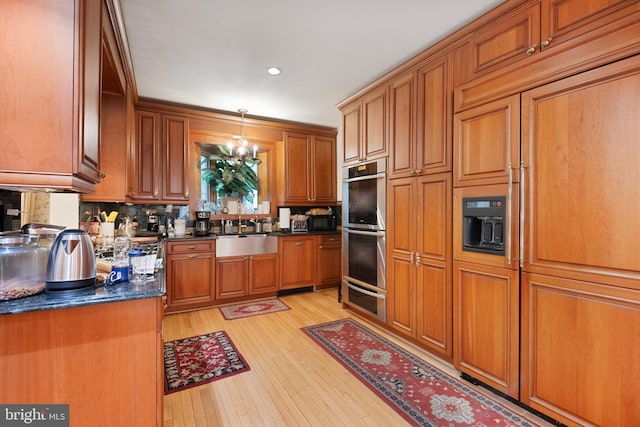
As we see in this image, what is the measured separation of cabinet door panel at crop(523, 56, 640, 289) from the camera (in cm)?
140

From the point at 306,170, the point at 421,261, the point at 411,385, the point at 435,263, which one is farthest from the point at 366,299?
the point at 306,170

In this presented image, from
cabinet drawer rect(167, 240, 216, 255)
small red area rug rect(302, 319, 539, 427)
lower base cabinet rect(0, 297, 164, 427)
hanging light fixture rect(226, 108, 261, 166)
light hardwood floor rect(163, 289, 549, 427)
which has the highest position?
hanging light fixture rect(226, 108, 261, 166)

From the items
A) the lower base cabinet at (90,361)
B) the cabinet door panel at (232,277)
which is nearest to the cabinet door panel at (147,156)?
the cabinet door panel at (232,277)

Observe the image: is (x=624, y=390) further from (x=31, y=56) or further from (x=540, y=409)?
(x=31, y=56)

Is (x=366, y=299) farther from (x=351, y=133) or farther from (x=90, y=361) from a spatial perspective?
(x=90, y=361)

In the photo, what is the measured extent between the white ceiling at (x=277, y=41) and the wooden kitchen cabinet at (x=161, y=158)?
0.33 metres

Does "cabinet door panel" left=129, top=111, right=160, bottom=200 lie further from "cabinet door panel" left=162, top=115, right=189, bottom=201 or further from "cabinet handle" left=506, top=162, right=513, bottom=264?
"cabinet handle" left=506, top=162, right=513, bottom=264

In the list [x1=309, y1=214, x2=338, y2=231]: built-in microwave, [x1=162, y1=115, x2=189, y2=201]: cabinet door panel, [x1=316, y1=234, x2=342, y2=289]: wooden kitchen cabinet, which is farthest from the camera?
[x1=309, y1=214, x2=338, y2=231]: built-in microwave

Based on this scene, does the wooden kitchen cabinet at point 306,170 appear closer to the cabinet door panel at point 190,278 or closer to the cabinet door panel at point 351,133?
the cabinet door panel at point 351,133

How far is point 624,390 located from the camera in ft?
4.60

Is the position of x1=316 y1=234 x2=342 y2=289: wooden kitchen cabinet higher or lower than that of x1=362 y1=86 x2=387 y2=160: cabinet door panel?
lower

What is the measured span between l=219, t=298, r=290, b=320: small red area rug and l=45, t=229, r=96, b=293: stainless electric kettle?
89.6 inches

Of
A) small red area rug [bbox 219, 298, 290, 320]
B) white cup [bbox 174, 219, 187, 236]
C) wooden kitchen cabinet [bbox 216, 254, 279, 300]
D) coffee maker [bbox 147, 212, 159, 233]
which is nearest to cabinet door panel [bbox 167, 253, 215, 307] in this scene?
wooden kitchen cabinet [bbox 216, 254, 279, 300]

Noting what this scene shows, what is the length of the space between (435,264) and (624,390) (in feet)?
3.91
